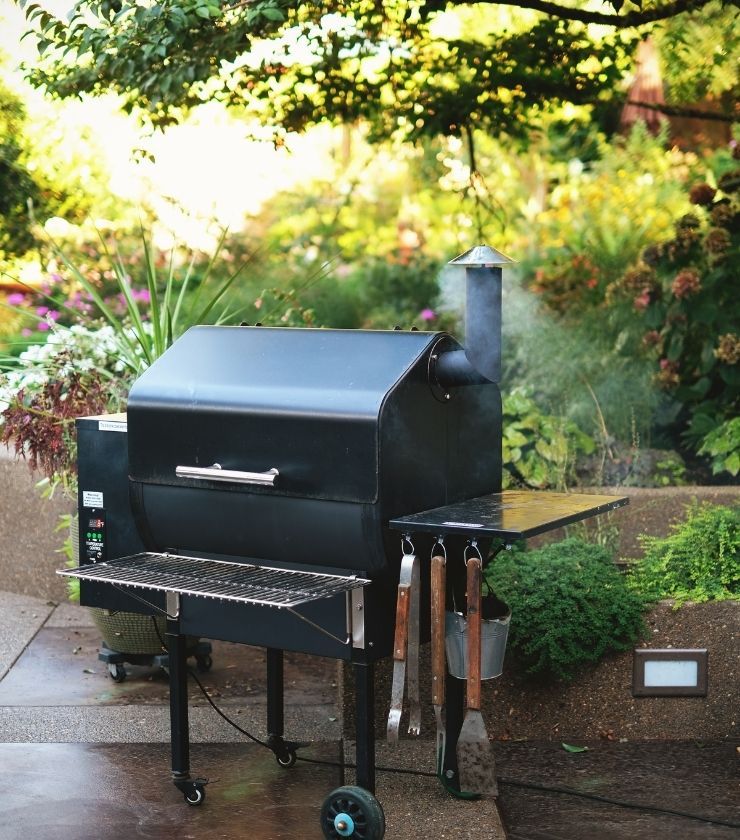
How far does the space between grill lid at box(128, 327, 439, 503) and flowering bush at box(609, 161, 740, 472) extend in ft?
9.98

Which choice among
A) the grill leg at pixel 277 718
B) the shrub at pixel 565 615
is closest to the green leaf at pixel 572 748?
the shrub at pixel 565 615

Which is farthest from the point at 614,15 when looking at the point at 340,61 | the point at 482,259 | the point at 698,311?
the point at 482,259

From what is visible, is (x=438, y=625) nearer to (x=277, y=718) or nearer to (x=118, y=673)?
(x=277, y=718)

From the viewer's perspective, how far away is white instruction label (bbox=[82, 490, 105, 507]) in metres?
4.22

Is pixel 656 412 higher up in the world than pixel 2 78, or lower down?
lower down

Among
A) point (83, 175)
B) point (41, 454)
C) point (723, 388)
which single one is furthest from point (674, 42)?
point (83, 175)

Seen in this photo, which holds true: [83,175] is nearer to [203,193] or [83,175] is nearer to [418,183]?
[203,193]

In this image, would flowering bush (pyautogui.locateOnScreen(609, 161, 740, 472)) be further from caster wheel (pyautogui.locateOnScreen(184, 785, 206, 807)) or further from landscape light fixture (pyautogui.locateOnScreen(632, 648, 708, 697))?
caster wheel (pyautogui.locateOnScreen(184, 785, 206, 807))

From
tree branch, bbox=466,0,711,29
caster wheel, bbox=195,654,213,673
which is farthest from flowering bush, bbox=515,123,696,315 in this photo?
caster wheel, bbox=195,654,213,673

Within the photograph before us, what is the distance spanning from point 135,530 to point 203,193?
817 centimetres

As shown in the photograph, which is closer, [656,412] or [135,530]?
[135,530]

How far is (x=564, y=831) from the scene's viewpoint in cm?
387

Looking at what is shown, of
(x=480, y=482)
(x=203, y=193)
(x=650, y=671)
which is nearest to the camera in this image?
(x=480, y=482)

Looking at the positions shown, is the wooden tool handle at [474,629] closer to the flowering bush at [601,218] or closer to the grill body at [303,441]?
the grill body at [303,441]
